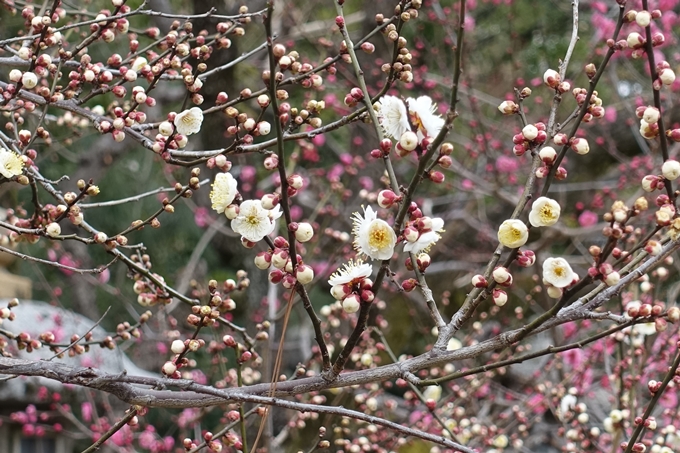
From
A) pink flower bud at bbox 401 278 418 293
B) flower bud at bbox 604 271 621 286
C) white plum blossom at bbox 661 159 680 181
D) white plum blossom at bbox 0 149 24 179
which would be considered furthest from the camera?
white plum blossom at bbox 0 149 24 179

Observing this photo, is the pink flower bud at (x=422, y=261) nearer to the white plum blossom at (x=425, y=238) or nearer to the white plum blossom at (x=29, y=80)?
the white plum blossom at (x=425, y=238)

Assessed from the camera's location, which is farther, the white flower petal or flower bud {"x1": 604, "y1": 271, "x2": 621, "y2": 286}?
the white flower petal

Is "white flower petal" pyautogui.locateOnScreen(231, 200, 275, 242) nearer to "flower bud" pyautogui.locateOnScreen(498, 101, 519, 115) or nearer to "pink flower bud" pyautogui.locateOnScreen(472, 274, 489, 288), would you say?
"pink flower bud" pyautogui.locateOnScreen(472, 274, 489, 288)

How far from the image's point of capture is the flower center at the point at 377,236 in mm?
1207

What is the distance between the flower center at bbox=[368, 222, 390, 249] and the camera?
1.21 m

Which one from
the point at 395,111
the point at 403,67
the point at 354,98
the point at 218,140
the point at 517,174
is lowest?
the point at 395,111

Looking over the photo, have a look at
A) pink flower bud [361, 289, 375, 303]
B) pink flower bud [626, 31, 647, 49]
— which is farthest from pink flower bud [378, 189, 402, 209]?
pink flower bud [626, 31, 647, 49]

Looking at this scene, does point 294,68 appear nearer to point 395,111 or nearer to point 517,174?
point 395,111

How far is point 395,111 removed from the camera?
123 centimetres

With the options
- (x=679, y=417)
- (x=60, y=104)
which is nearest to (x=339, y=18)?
(x=60, y=104)

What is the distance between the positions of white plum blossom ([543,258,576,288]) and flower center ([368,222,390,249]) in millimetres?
272

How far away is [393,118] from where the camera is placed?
1.24 metres

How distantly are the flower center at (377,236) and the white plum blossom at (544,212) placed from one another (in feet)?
0.85

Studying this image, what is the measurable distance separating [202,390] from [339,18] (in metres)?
0.78
